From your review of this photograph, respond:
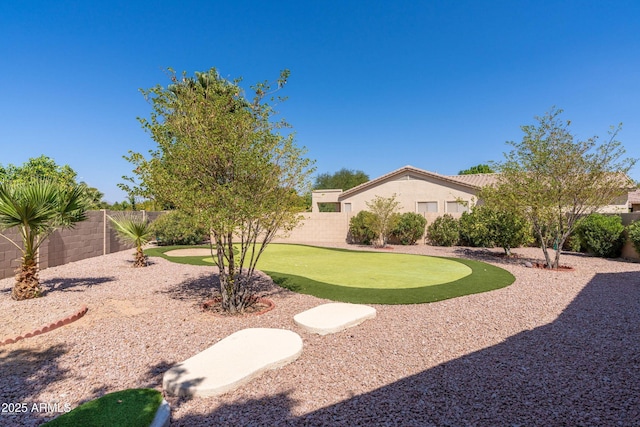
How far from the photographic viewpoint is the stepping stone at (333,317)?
208 inches

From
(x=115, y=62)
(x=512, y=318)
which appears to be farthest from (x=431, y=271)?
(x=115, y=62)

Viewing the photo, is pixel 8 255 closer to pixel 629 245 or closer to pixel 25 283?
pixel 25 283

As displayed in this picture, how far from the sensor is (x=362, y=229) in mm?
20844

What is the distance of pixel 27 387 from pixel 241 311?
10.6ft

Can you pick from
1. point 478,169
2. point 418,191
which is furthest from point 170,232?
point 478,169

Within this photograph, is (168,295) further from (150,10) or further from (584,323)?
(150,10)

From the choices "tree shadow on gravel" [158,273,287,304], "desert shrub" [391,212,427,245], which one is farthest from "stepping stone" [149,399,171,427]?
"desert shrub" [391,212,427,245]

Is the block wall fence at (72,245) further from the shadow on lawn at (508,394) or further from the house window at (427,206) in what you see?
the house window at (427,206)

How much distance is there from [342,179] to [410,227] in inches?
1683

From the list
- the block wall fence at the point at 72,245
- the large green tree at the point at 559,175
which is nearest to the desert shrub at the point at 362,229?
the large green tree at the point at 559,175

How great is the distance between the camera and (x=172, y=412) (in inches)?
125

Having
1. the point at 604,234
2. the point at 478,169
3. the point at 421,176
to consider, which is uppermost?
the point at 478,169

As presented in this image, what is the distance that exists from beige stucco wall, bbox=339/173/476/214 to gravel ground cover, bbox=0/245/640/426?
16.4 meters

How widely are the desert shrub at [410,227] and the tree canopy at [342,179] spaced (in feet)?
130
